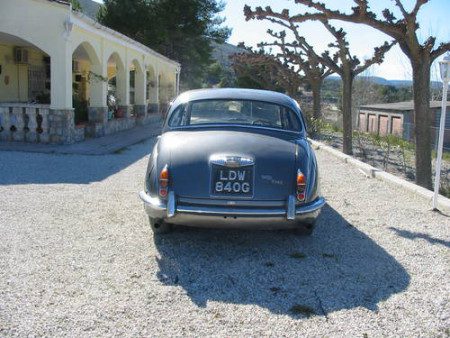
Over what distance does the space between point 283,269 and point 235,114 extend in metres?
2.15

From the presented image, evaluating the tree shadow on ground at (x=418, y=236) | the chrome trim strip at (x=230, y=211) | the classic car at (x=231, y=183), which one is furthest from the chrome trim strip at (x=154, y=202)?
the tree shadow on ground at (x=418, y=236)

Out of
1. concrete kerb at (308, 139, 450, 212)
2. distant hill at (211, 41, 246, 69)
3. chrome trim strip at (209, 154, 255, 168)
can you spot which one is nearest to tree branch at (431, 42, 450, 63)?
concrete kerb at (308, 139, 450, 212)

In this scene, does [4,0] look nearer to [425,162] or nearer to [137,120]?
[137,120]

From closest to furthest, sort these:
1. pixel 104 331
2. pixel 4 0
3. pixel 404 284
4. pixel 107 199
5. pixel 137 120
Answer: pixel 104 331 → pixel 404 284 → pixel 107 199 → pixel 4 0 → pixel 137 120

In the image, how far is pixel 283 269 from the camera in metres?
4.36

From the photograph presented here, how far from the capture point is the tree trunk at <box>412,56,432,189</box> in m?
9.05

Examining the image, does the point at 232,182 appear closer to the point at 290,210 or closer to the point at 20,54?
the point at 290,210

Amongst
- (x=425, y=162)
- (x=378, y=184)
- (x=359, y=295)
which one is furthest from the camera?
(x=425, y=162)

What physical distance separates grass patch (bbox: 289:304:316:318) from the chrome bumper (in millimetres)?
1007

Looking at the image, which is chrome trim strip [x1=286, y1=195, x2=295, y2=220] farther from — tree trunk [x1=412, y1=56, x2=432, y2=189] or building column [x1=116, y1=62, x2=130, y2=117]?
building column [x1=116, y1=62, x2=130, y2=117]

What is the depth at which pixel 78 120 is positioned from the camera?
48.9 feet

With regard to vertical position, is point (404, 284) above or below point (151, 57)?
below

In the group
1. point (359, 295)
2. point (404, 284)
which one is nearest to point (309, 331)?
point (359, 295)

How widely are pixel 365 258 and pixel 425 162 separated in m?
5.16
